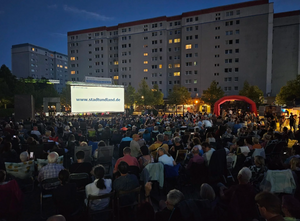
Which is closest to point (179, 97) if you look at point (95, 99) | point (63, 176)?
point (95, 99)

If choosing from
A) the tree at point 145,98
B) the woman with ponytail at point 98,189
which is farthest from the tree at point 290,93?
the woman with ponytail at point 98,189

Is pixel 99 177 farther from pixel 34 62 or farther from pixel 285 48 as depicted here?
pixel 34 62

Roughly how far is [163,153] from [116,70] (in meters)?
58.1

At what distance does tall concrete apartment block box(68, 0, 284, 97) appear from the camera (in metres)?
44.1

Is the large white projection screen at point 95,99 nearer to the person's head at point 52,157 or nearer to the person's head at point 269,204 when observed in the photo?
the person's head at point 52,157

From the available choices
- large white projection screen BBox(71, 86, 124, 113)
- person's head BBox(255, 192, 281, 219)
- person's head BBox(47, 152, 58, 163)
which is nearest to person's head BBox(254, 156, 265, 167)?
person's head BBox(255, 192, 281, 219)

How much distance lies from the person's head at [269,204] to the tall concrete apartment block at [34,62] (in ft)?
318

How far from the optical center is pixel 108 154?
576 cm

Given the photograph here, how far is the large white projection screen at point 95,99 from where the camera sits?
16.3 m

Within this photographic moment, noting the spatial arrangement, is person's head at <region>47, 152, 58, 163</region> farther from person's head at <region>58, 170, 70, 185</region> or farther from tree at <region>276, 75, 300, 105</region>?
tree at <region>276, 75, 300, 105</region>

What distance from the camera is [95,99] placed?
1728 centimetres

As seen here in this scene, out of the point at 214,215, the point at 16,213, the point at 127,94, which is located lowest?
the point at 16,213

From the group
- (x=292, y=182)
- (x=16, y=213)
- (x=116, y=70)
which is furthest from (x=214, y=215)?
(x=116, y=70)

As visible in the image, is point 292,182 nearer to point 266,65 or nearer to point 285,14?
point 266,65
